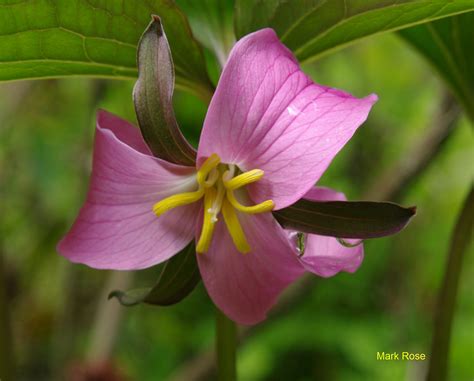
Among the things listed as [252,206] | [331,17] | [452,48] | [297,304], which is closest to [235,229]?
[252,206]

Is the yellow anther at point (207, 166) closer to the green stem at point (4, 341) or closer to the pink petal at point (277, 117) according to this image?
the pink petal at point (277, 117)

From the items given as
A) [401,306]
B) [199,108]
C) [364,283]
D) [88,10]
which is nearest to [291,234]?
[88,10]

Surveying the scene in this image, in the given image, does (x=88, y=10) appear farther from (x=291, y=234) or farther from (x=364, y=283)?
(x=364, y=283)

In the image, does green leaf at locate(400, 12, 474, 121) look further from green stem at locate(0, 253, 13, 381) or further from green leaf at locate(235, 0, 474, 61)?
green stem at locate(0, 253, 13, 381)

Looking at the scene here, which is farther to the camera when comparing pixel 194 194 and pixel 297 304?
pixel 297 304

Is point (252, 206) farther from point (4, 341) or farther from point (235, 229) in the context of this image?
point (4, 341)

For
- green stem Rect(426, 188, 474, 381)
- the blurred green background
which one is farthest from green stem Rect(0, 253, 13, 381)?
the blurred green background
